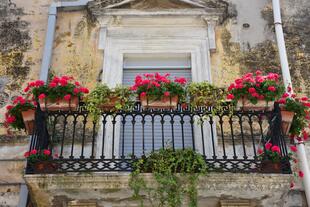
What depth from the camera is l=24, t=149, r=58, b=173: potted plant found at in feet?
22.0

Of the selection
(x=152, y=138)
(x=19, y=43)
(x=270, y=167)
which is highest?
(x=19, y=43)

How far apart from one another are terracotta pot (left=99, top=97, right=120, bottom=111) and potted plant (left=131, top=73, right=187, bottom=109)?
1.12 ft

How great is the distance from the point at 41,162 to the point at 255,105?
2.81m

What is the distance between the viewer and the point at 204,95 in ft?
24.2

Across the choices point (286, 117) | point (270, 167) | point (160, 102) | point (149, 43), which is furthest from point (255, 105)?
point (149, 43)

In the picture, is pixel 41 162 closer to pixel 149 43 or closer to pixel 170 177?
pixel 170 177

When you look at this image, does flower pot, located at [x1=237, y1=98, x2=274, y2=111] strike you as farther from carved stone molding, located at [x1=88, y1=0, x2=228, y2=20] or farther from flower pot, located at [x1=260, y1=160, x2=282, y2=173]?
carved stone molding, located at [x1=88, y1=0, x2=228, y2=20]

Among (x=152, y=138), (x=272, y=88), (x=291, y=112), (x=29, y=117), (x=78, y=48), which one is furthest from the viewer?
(x=78, y=48)

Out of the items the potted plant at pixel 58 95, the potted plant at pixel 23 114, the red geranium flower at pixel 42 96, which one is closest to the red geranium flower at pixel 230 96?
the potted plant at pixel 58 95

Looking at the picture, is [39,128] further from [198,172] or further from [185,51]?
[185,51]

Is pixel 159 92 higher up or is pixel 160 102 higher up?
pixel 159 92

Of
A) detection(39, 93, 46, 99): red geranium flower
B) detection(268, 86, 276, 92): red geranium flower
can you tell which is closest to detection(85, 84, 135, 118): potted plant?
detection(39, 93, 46, 99): red geranium flower

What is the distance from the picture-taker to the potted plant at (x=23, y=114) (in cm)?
731

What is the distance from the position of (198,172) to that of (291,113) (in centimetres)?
156
